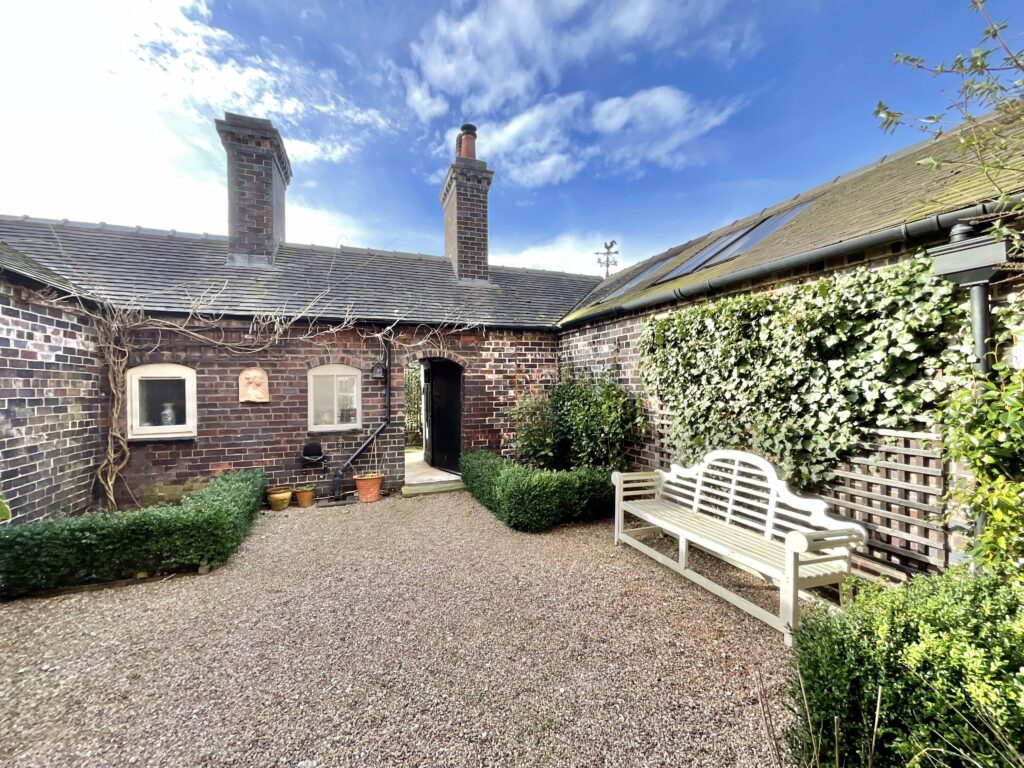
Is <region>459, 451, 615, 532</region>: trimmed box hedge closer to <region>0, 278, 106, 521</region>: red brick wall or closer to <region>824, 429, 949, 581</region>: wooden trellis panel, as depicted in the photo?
<region>824, 429, 949, 581</region>: wooden trellis panel

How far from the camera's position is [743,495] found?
4.12 m

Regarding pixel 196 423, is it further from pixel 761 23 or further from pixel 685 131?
pixel 685 131

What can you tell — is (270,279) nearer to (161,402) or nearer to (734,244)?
(161,402)

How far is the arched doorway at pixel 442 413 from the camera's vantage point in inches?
328

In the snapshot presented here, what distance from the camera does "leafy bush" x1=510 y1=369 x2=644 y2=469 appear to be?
5.94 m

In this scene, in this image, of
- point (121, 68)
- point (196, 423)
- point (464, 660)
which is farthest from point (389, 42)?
point (464, 660)

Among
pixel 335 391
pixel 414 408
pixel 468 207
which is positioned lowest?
pixel 414 408

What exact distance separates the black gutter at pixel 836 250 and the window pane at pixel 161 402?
726 centimetres

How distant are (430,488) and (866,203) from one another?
738 cm

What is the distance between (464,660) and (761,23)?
6609 mm

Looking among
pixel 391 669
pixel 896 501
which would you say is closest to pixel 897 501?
pixel 896 501

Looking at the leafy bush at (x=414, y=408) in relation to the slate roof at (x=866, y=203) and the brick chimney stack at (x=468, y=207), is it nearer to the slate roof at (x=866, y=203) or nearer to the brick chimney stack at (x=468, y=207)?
the brick chimney stack at (x=468, y=207)

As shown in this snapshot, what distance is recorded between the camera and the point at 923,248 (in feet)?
9.89

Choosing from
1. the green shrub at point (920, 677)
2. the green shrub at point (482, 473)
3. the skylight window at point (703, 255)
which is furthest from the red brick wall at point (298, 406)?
the green shrub at point (920, 677)
